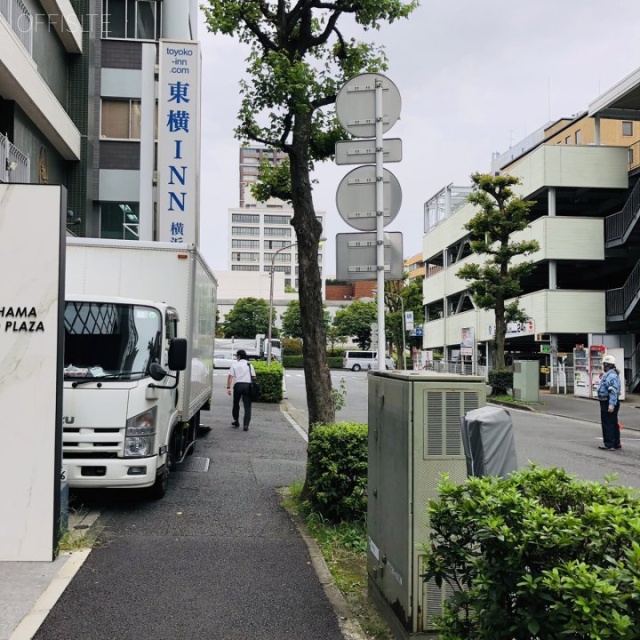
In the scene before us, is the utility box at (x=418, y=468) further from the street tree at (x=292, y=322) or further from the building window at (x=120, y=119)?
the street tree at (x=292, y=322)

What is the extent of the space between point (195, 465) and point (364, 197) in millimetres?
5867

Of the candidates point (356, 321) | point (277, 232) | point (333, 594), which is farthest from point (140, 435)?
point (277, 232)

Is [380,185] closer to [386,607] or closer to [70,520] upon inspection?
[386,607]

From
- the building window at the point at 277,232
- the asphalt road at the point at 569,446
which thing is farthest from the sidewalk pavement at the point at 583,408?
the building window at the point at 277,232

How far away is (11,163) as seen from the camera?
13.8m

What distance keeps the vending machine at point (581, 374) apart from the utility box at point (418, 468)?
26.6m

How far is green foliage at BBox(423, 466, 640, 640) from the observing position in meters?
2.15

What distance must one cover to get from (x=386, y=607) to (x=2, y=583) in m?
2.67

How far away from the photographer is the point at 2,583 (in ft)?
16.0

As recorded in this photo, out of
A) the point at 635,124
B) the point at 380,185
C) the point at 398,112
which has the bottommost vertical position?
the point at 380,185

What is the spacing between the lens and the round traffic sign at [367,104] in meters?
6.25

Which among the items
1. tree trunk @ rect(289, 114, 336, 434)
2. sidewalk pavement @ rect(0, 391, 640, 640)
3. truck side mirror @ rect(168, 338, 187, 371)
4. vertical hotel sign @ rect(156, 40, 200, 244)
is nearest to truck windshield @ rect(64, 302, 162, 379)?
truck side mirror @ rect(168, 338, 187, 371)

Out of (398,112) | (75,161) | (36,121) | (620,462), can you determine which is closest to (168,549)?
(398,112)

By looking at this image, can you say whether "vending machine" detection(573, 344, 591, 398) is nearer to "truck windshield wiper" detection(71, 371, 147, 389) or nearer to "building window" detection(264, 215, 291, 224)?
"truck windshield wiper" detection(71, 371, 147, 389)
